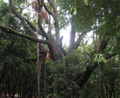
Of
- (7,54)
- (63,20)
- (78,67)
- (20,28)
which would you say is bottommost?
(78,67)

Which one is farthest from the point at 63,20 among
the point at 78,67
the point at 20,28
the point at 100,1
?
the point at 20,28

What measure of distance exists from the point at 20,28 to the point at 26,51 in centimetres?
151

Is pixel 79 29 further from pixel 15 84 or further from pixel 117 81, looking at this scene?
pixel 15 84

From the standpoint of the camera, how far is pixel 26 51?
9.10 meters

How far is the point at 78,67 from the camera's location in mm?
6281

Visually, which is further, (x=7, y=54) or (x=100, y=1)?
(x=7, y=54)

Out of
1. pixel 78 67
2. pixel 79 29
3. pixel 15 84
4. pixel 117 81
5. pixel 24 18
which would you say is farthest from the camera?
pixel 15 84

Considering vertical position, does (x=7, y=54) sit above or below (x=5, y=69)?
above

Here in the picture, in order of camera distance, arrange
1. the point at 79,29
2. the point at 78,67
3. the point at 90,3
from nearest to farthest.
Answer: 1. the point at 90,3
2. the point at 79,29
3. the point at 78,67

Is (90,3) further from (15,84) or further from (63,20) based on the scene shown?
(15,84)

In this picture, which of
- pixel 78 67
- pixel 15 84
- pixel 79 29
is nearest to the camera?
pixel 79 29

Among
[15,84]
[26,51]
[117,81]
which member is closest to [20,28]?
[26,51]

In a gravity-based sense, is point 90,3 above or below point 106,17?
above

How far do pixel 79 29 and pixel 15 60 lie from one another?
469 centimetres
